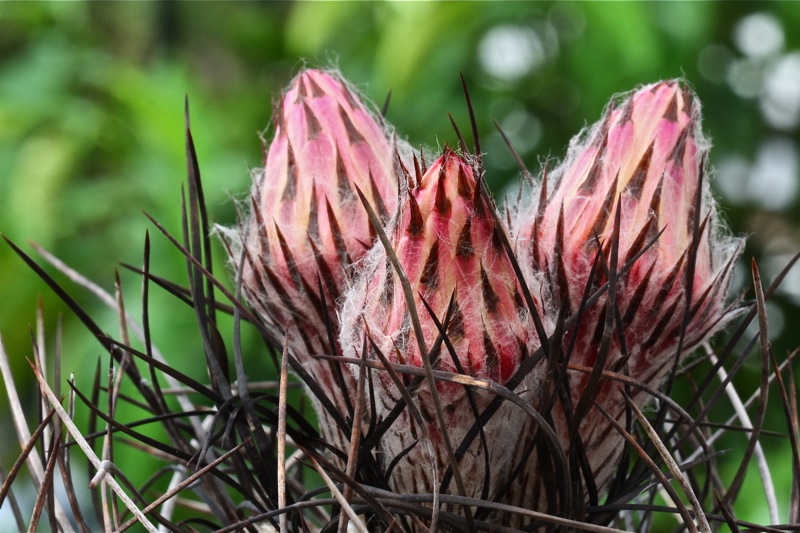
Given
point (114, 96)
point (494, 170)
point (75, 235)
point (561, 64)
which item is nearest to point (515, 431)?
point (494, 170)

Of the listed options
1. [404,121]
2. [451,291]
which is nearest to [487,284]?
[451,291]

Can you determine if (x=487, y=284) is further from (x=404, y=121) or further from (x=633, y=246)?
(x=404, y=121)

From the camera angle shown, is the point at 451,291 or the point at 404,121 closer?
the point at 451,291

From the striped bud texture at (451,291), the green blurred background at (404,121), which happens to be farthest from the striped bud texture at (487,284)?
the green blurred background at (404,121)

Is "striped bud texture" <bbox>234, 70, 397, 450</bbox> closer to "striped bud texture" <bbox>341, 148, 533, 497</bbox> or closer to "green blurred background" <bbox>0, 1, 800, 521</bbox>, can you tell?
"striped bud texture" <bbox>341, 148, 533, 497</bbox>

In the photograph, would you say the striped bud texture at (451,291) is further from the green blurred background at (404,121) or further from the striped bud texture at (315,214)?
the green blurred background at (404,121)

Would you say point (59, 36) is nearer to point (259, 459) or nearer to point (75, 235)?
point (75, 235)
